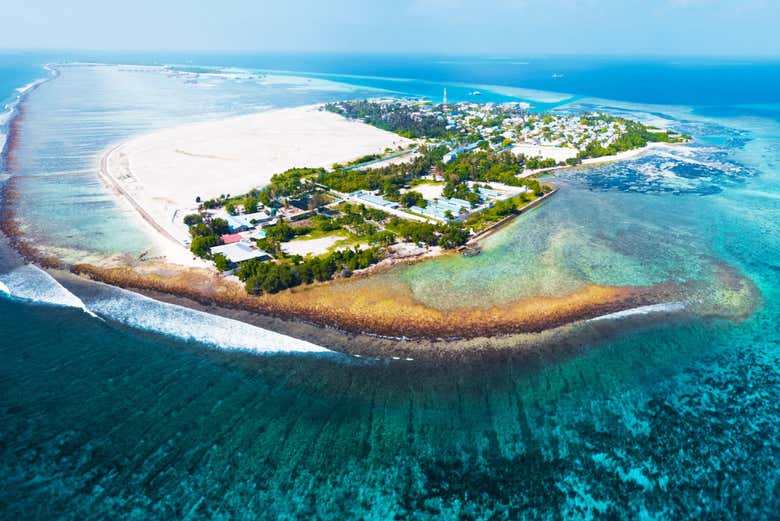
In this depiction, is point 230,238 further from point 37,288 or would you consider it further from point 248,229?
point 37,288

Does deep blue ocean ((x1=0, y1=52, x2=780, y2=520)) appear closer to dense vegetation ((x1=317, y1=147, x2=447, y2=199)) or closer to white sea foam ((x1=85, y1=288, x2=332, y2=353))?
white sea foam ((x1=85, y1=288, x2=332, y2=353))

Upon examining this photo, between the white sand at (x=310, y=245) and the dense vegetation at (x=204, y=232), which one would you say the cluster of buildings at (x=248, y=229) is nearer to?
the dense vegetation at (x=204, y=232)

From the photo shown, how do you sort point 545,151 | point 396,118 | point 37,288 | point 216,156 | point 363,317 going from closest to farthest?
point 363,317 < point 37,288 < point 216,156 < point 545,151 < point 396,118

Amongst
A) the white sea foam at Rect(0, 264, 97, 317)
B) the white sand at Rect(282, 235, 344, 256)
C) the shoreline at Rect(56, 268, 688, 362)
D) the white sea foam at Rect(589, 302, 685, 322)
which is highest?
the white sand at Rect(282, 235, 344, 256)

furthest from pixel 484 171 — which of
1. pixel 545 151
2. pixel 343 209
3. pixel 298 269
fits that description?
pixel 298 269

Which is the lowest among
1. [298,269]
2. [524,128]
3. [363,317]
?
[363,317]

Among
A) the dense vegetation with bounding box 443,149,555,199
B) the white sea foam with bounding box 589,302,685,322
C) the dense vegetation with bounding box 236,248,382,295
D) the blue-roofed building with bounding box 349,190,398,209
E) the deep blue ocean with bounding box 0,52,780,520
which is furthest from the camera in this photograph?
the dense vegetation with bounding box 443,149,555,199

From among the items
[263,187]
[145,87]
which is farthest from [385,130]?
[145,87]

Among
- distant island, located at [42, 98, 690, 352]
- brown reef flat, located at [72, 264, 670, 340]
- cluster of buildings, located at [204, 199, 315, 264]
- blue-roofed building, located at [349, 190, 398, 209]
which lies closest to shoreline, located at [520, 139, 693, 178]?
distant island, located at [42, 98, 690, 352]
